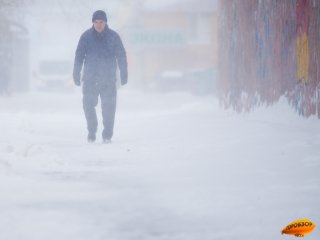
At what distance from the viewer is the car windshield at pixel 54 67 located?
3816 cm

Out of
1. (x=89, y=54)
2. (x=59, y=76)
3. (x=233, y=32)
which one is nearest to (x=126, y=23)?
(x=59, y=76)

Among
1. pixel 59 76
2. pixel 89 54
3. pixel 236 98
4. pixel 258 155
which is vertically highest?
pixel 89 54

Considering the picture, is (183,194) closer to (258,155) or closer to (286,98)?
(258,155)

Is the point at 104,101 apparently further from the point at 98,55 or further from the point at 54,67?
the point at 54,67

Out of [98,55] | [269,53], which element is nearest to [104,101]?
[98,55]

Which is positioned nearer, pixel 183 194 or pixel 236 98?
pixel 183 194

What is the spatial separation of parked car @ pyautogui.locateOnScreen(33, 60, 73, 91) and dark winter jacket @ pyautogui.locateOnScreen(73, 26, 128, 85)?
2788 centimetres

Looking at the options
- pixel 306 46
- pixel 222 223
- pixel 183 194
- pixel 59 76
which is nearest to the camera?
pixel 222 223

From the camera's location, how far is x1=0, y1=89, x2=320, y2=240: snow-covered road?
435 cm

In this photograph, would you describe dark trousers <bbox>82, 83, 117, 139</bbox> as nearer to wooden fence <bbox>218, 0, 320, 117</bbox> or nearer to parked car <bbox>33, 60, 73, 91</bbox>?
wooden fence <bbox>218, 0, 320, 117</bbox>

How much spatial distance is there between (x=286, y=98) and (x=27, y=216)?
558 cm

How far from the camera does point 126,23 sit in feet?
159

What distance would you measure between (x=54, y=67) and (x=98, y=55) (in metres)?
29.4

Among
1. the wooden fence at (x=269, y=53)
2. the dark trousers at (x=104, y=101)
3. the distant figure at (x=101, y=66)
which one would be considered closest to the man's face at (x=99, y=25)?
the distant figure at (x=101, y=66)
